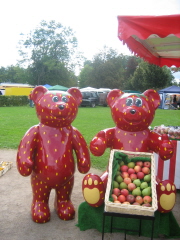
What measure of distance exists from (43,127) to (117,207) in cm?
133

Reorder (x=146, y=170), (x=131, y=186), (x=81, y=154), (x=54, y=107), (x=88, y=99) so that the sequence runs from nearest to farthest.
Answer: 1. (x=131, y=186)
2. (x=146, y=170)
3. (x=54, y=107)
4. (x=81, y=154)
5. (x=88, y=99)

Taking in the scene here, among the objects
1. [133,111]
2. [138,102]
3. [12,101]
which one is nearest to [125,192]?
[133,111]

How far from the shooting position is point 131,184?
2711 mm

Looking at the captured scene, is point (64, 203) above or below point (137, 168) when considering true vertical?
below

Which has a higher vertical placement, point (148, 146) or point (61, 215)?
point (148, 146)

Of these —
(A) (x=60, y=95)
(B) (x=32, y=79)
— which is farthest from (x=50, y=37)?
(A) (x=60, y=95)

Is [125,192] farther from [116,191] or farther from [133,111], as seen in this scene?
[133,111]

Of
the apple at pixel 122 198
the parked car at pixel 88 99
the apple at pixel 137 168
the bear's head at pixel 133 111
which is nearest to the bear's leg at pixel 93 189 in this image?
the apple at pixel 122 198

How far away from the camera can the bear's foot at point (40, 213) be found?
3.23 metres

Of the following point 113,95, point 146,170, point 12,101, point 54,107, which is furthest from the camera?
point 12,101

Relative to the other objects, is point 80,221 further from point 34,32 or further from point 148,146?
point 34,32

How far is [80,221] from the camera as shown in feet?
10.3

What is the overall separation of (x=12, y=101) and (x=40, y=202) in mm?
23537

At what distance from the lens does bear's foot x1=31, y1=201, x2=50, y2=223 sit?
10.6ft
